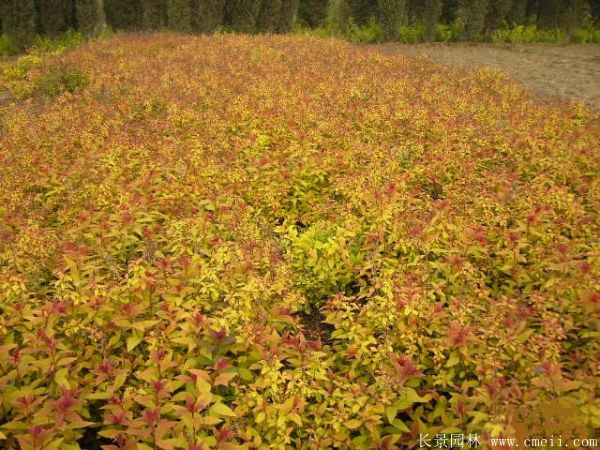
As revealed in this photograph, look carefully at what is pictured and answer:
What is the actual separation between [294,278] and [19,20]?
21.1 m

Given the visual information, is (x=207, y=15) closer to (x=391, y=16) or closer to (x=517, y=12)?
(x=391, y=16)

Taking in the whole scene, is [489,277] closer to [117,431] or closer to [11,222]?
[117,431]

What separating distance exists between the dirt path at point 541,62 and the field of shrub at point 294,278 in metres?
4.65

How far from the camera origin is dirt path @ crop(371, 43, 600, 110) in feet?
42.1

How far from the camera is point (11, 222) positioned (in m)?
5.26

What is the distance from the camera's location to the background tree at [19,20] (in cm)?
2009

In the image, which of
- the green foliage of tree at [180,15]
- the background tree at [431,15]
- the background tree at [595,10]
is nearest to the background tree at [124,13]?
the green foliage of tree at [180,15]

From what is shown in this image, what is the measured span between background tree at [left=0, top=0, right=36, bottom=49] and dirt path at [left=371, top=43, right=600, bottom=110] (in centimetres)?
1433

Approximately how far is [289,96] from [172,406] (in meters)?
7.53

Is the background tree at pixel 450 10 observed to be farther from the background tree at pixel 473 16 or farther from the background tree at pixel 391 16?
the background tree at pixel 391 16

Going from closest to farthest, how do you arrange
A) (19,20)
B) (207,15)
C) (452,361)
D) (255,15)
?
(452,361) → (19,20) → (207,15) → (255,15)

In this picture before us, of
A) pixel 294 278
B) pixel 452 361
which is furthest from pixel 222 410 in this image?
pixel 294 278

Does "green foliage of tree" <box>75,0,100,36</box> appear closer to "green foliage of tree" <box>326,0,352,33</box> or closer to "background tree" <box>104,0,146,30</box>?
"background tree" <box>104,0,146,30</box>

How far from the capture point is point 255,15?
78.4 feet
